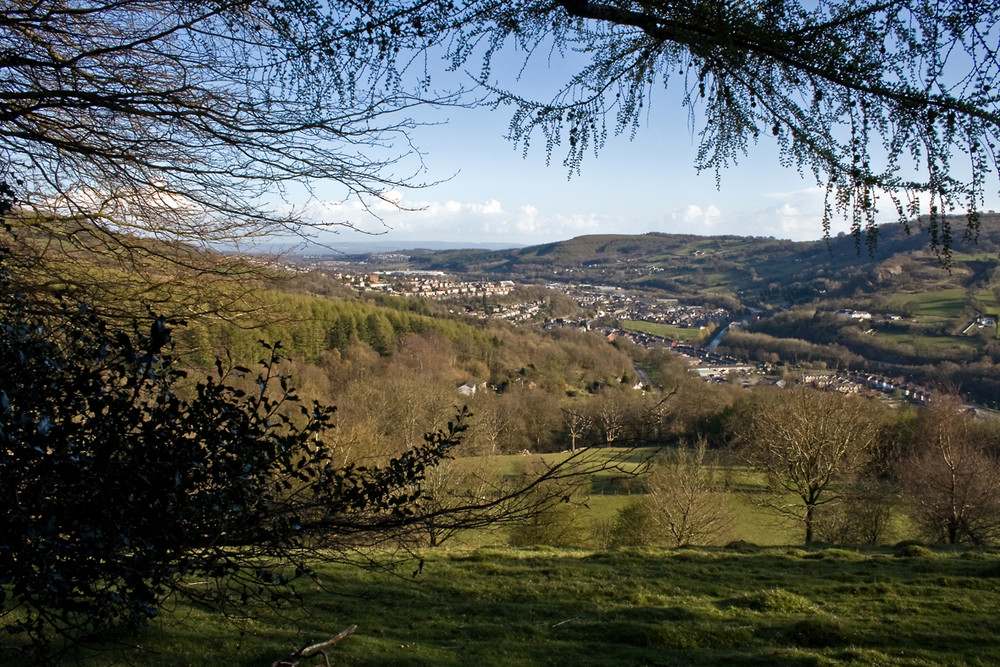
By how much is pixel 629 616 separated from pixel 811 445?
498 inches

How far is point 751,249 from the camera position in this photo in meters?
121

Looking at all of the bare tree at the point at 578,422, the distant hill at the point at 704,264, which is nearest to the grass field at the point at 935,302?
the distant hill at the point at 704,264

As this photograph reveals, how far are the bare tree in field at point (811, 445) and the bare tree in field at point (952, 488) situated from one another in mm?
1834

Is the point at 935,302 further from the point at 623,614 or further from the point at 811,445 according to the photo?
the point at 623,614

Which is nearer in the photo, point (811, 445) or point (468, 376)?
point (811, 445)

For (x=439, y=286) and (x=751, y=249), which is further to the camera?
(x=751, y=249)

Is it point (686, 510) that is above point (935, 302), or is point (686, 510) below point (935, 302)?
below

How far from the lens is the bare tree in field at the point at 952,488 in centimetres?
1611

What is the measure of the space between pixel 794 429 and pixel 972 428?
1142cm

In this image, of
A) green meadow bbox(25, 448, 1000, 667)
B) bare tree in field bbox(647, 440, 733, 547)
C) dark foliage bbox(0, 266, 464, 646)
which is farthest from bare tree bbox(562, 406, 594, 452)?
bare tree in field bbox(647, 440, 733, 547)

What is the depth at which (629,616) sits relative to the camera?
7.65 metres

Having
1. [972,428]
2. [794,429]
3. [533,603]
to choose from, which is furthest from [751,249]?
[533,603]

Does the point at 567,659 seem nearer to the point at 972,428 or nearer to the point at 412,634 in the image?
the point at 412,634

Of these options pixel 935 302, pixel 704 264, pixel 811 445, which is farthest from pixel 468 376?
pixel 704 264
